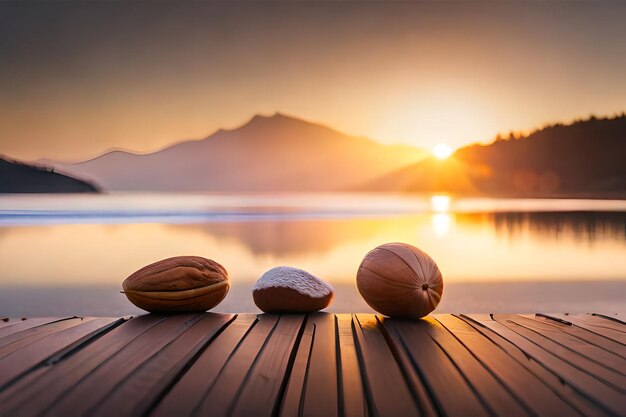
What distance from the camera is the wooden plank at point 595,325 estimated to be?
73.4 inches

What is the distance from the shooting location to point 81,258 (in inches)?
307

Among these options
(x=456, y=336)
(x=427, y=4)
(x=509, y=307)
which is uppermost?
(x=427, y=4)

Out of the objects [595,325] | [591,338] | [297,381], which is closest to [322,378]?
[297,381]

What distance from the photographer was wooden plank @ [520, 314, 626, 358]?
5.25ft

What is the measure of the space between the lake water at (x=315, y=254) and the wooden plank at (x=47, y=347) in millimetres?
3115

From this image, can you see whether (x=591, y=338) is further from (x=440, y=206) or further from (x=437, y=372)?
(x=440, y=206)

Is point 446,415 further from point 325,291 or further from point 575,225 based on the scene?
→ point 575,225

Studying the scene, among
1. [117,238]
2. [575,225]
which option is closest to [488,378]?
[117,238]

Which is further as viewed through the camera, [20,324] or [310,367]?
[20,324]

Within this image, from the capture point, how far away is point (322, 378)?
1.38m

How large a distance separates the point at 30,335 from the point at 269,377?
3.75 feet

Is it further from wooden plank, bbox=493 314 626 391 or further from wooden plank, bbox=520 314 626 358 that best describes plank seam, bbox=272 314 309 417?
wooden plank, bbox=520 314 626 358

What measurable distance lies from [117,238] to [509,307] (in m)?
8.04

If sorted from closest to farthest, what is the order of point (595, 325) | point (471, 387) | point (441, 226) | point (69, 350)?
1. point (471, 387)
2. point (69, 350)
3. point (595, 325)
4. point (441, 226)
